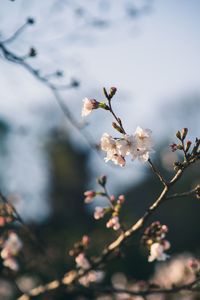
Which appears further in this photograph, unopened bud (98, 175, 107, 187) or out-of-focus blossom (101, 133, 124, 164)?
unopened bud (98, 175, 107, 187)

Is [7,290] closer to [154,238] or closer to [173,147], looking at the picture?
[154,238]

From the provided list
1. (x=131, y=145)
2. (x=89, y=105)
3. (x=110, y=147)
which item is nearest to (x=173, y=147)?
(x=131, y=145)

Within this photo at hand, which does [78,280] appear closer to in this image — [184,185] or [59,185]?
[59,185]

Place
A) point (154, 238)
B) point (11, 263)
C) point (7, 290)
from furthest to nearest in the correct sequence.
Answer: point (7, 290)
point (11, 263)
point (154, 238)

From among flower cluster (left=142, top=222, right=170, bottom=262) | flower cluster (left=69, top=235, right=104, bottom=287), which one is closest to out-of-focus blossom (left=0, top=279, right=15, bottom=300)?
flower cluster (left=69, top=235, right=104, bottom=287)

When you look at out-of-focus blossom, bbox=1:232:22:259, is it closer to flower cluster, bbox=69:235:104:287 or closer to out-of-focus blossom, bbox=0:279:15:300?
flower cluster, bbox=69:235:104:287

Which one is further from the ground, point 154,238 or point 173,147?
point 173,147

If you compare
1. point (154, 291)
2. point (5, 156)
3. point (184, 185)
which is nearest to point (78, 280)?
point (154, 291)

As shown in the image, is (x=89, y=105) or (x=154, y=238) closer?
(x=89, y=105)
